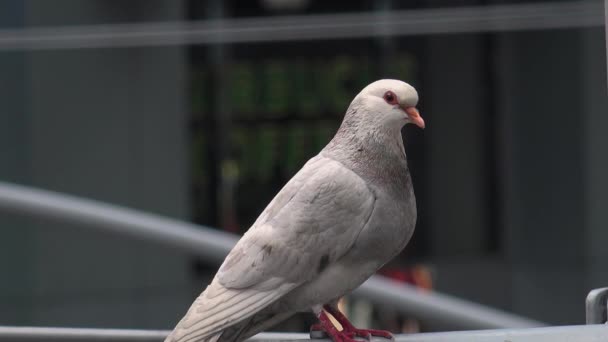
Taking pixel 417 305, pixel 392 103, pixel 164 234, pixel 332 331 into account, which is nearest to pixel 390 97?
pixel 392 103

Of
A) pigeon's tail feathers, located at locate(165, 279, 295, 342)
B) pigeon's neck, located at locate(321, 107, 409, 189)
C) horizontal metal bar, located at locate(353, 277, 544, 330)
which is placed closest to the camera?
pigeon's tail feathers, located at locate(165, 279, 295, 342)

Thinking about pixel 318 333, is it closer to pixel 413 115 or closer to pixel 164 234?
pixel 413 115

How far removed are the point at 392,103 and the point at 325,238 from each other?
33cm

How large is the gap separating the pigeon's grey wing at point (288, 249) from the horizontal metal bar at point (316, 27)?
6.98 metres

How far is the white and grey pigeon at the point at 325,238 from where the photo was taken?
2.15m

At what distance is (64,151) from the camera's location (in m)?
8.97

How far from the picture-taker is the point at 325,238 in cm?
217

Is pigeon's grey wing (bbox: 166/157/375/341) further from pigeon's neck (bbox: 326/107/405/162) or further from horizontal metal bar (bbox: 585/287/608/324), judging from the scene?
horizontal metal bar (bbox: 585/287/608/324)

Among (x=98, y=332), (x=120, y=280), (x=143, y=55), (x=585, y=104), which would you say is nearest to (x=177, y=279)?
(x=120, y=280)

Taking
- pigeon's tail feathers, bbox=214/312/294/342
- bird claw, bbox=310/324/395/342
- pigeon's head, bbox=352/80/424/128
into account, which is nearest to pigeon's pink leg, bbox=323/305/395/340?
bird claw, bbox=310/324/395/342

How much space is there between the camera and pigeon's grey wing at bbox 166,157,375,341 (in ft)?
7.00

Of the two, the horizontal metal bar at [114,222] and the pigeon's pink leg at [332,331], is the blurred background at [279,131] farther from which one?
the pigeon's pink leg at [332,331]

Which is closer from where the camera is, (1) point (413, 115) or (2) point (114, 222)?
(1) point (413, 115)

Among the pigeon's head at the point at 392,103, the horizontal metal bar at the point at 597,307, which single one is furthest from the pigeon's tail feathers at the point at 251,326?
the horizontal metal bar at the point at 597,307
